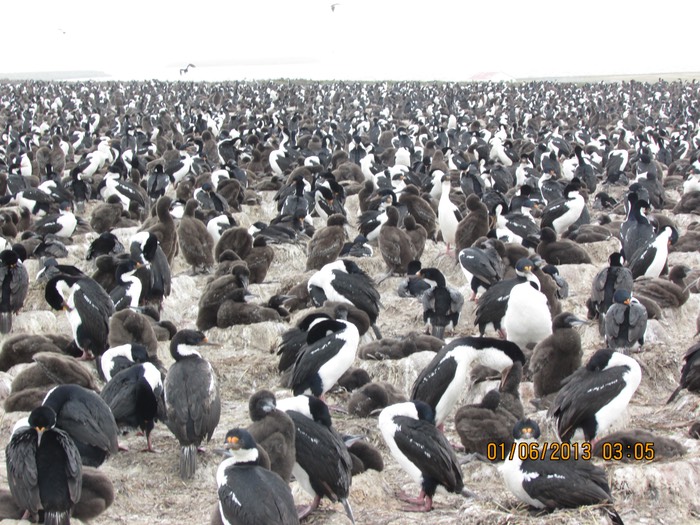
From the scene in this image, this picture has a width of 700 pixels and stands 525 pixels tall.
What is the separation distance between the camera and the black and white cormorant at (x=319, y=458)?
6191 millimetres

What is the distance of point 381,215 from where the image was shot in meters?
14.9

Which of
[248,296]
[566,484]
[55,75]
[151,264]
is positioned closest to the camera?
[566,484]

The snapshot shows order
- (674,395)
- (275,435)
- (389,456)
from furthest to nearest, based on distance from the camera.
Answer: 1. (389,456)
2. (674,395)
3. (275,435)

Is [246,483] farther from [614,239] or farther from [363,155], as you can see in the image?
[363,155]

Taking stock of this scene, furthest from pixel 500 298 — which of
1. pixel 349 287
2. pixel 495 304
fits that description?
pixel 349 287

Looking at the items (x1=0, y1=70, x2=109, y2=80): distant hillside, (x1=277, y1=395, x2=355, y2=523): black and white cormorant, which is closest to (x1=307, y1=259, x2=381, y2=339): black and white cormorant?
(x1=277, y1=395, x2=355, y2=523): black and white cormorant

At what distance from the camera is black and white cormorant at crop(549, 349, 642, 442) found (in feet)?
23.3

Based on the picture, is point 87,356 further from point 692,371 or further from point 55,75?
point 55,75

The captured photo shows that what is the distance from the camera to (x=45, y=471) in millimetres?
5660

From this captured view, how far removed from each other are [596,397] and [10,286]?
24.3 feet

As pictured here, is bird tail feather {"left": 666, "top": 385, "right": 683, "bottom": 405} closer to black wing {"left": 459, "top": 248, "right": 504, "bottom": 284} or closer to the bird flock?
the bird flock

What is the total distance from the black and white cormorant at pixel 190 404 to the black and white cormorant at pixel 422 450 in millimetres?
1536

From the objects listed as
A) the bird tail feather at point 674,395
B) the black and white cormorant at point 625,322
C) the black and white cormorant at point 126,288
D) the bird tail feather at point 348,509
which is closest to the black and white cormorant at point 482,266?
the black and white cormorant at point 625,322

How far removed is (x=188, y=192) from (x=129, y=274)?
7.81 m
